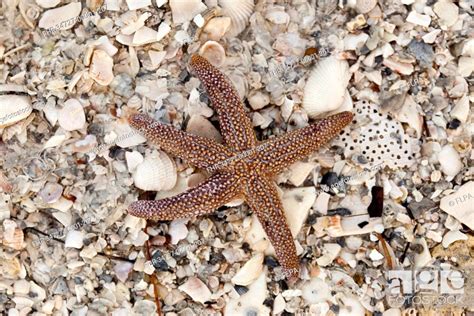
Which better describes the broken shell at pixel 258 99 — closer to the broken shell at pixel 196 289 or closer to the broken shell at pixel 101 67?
the broken shell at pixel 101 67

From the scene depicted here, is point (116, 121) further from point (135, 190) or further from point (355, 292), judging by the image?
point (355, 292)

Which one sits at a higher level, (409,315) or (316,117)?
(316,117)

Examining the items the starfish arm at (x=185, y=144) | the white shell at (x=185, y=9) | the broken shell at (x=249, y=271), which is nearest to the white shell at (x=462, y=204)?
the broken shell at (x=249, y=271)

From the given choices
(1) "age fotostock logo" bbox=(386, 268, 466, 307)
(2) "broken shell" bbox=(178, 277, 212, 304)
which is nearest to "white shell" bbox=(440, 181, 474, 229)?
(1) "age fotostock logo" bbox=(386, 268, 466, 307)

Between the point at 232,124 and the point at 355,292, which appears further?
the point at 355,292

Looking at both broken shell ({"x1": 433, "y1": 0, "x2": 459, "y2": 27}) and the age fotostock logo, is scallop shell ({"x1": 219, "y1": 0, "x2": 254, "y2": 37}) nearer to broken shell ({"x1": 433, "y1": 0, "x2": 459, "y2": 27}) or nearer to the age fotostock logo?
broken shell ({"x1": 433, "y1": 0, "x2": 459, "y2": 27})

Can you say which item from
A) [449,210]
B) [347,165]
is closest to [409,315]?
[449,210]

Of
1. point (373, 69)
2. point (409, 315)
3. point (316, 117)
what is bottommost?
point (409, 315)

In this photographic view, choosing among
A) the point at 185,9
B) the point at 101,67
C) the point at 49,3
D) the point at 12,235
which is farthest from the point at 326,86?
the point at 12,235
